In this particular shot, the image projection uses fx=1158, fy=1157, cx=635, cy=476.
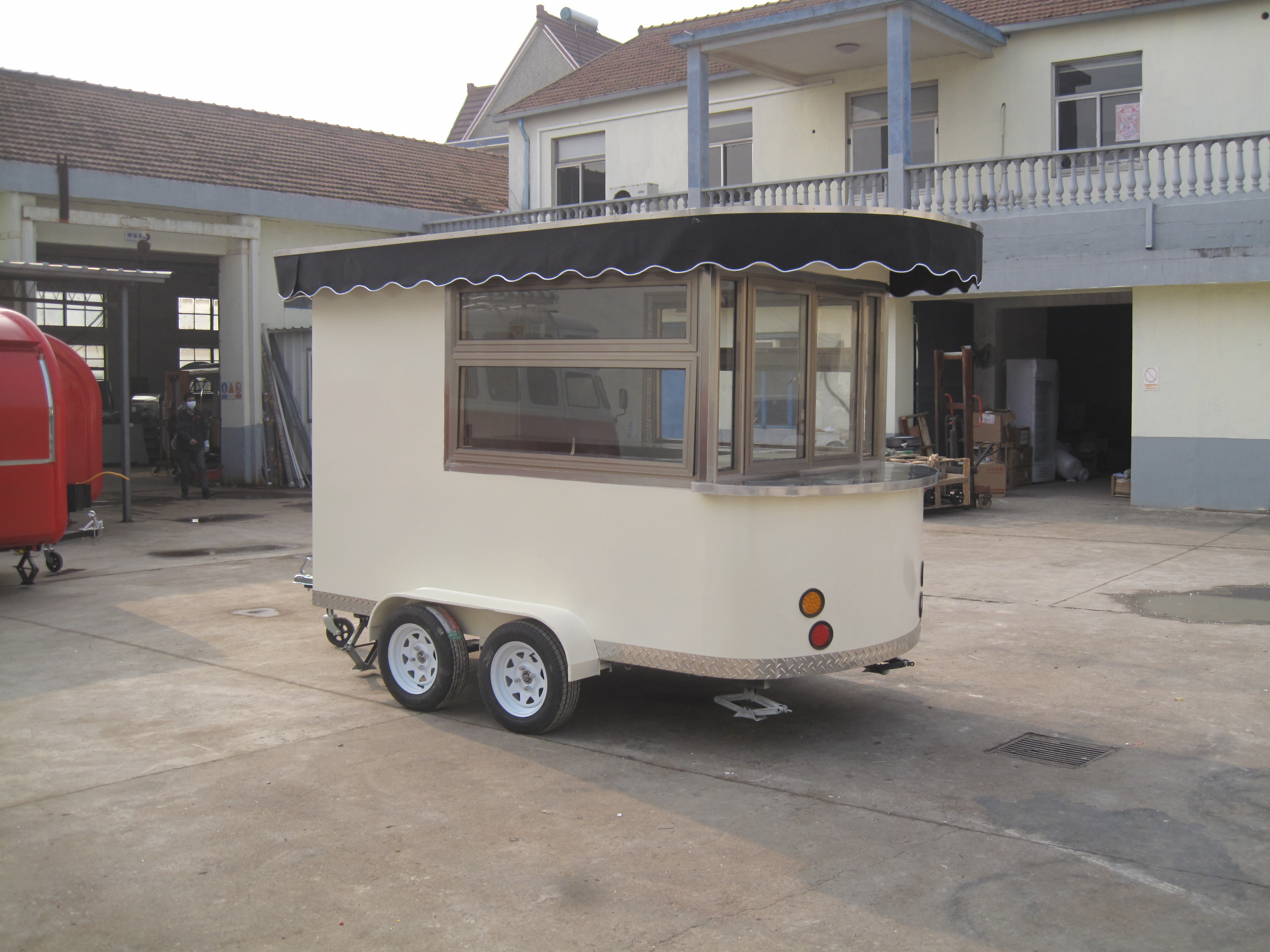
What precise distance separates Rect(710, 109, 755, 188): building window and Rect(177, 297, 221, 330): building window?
14287 millimetres

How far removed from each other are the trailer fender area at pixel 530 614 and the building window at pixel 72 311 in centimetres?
2341

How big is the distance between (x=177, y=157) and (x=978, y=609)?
56.0ft

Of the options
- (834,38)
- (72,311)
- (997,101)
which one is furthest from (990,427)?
(72,311)

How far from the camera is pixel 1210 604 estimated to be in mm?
9664

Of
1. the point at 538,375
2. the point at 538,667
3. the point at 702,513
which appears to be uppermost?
the point at 538,375

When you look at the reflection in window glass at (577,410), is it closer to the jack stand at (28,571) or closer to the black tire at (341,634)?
the black tire at (341,634)

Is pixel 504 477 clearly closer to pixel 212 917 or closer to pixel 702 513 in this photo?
pixel 702 513

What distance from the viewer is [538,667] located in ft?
20.1

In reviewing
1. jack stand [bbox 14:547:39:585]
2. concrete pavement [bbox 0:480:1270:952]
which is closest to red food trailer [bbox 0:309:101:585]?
A: jack stand [bbox 14:547:39:585]

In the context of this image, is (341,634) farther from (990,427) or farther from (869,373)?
(990,427)

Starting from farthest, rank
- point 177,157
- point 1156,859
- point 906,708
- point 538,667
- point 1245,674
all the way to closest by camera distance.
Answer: point 177,157 → point 1245,674 → point 906,708 → point 538,667 → point 1156,859

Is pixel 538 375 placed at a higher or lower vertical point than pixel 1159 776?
higher

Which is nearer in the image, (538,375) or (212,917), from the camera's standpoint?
(212,917)

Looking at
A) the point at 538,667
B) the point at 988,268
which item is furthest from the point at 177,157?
the point at 538,667
